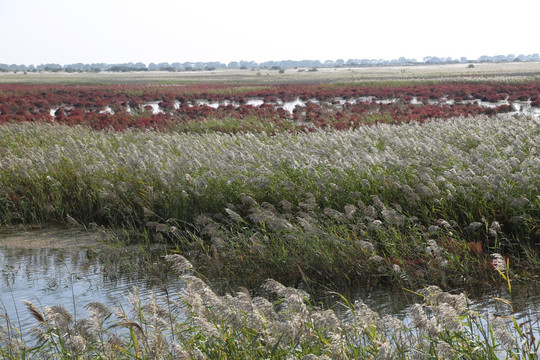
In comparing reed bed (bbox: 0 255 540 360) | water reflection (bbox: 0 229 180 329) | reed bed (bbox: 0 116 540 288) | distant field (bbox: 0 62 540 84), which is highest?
reed bed (bbox: 0 255 540 360)

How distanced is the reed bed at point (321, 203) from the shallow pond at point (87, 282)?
333 millimetres

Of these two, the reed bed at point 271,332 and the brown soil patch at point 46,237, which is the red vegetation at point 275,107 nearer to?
the brown soil patch at point 46,237

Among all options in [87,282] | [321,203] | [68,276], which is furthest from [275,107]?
[87,282]

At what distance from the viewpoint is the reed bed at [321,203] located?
23.1ft

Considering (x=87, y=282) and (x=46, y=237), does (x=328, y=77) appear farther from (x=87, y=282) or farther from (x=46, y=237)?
(x=87, y=282)

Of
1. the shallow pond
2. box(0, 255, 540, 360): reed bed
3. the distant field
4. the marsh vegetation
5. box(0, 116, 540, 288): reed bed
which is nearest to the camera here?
box(0, 255, 540, 360): reed bed

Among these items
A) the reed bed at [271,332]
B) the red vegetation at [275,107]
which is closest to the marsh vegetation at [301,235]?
the reed bed at [271,332]

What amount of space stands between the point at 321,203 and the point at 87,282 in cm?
340

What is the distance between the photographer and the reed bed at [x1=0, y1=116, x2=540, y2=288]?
7.04 metres

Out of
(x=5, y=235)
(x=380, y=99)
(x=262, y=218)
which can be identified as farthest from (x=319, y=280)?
(x=380, y=99)

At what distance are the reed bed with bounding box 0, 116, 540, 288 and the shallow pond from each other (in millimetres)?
333

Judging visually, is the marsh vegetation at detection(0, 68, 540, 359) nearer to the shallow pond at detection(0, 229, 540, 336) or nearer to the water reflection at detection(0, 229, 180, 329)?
the shallow pond at detection(0, 229, 540, 336)

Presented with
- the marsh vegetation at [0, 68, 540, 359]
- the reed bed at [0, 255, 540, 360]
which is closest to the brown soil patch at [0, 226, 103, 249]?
the marsh vegetation at [0, 68, 540, 359]

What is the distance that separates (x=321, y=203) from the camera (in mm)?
9117
